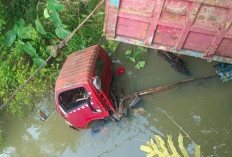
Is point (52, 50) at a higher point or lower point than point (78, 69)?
higher

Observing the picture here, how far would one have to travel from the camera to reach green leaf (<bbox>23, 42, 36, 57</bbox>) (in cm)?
582

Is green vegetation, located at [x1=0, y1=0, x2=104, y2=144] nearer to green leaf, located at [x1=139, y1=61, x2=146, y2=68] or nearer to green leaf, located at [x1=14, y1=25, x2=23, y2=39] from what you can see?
green leaf, located at [x1=14, y1=25, x2=23, y2=39]

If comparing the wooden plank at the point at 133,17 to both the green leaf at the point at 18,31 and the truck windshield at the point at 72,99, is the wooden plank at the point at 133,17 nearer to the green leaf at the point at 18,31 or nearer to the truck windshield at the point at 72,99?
the truck windshield at the point at 72,99

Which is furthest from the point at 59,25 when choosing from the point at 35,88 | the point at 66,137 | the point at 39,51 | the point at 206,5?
the point at 206,5

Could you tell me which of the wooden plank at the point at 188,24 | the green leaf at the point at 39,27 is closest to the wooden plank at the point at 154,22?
the wooden plank at the point at 188,24

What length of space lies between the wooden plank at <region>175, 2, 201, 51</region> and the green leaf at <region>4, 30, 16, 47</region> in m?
3.79

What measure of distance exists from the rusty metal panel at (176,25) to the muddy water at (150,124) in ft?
5.07

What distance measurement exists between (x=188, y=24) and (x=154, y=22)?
498mm

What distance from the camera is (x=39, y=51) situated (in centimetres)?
617

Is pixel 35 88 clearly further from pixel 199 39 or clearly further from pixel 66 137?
pixel 199 39

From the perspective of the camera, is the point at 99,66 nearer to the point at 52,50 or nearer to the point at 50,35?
the point at 52,50

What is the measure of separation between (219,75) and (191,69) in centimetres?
61

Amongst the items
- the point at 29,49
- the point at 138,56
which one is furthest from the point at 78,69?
the point at 138,56

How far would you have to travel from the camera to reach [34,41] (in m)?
6.03
